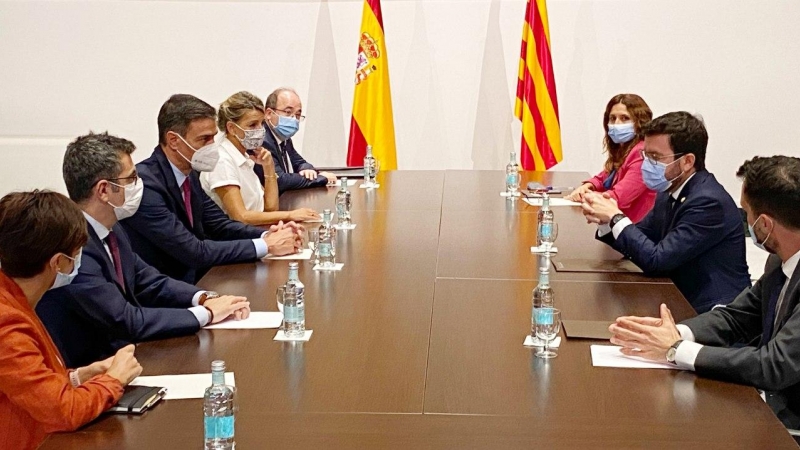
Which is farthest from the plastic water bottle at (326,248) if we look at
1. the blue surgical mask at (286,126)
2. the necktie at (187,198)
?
the blue surgical mask at (286,126)

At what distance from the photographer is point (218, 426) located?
1925mm

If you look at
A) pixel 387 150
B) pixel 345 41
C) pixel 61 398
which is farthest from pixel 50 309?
pixel 345 41

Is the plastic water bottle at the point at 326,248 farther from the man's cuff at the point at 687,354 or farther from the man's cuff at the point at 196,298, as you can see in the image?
the man's cuff at the point at 687,354

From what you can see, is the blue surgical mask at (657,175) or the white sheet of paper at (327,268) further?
the blue surgical mask at (657,175)

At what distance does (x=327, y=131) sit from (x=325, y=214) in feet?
13.3

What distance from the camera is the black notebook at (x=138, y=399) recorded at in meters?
2.15

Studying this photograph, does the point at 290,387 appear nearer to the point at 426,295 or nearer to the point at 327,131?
the point at 426,295

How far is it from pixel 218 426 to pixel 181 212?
2060mm

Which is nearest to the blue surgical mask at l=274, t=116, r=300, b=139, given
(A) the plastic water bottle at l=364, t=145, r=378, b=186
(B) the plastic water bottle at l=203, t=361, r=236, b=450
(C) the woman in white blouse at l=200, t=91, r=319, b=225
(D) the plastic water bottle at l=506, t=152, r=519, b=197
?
(A) the plastic water bottle at l=364, t=145, r=378, b=186

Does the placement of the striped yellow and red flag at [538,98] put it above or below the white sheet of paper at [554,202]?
above

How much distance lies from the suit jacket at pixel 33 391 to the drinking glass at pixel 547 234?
79.9 inches

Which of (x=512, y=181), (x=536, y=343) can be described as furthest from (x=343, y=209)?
(x=536, y=343)

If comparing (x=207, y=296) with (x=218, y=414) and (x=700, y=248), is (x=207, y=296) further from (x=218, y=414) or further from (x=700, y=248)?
(x=700, y=248)

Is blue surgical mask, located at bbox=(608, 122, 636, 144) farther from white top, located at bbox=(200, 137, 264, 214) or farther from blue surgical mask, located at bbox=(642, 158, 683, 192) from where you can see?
white top, located at bbox=(200, 137, 264, 214)
